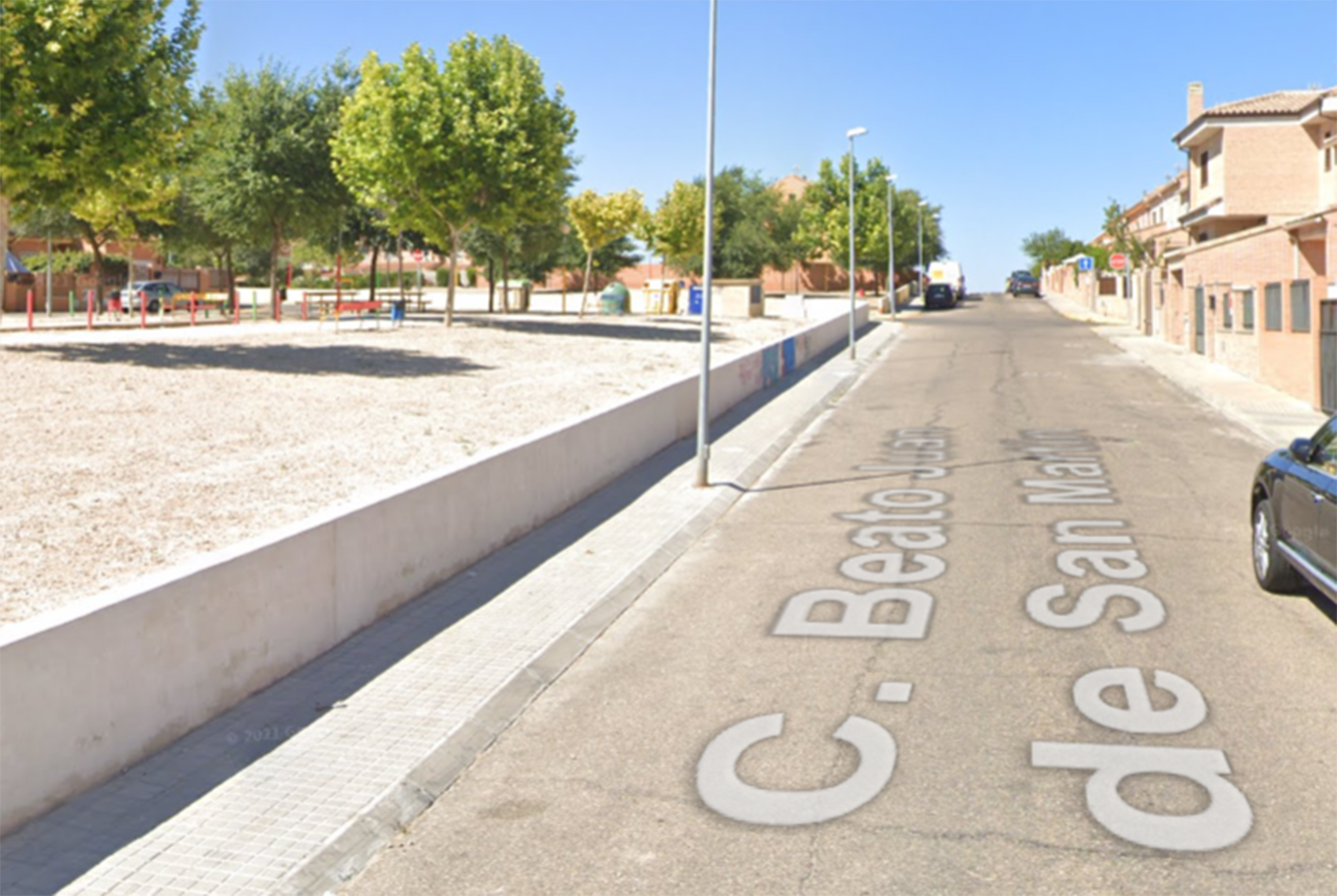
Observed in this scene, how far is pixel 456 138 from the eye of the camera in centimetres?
3192

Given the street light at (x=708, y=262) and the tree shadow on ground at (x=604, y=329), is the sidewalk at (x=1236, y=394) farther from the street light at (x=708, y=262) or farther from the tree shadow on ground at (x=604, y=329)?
the tree shadow on ground at (x=604, y=329)

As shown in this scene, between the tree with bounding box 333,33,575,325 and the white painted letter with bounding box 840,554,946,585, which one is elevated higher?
the tree with bounding box 333,33,575,325

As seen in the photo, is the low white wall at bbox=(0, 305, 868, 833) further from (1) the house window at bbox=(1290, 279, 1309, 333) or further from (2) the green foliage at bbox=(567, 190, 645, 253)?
(2) the green foliage at bbox=(567, 190, 645, 253)

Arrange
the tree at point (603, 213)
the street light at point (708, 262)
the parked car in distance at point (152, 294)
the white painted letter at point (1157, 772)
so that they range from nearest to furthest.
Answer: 1. the white painted letter at point (1157, 772)
2. the street light at point (708, 262)
3. the parked car in distance at point (152, 294)
4. the tree at point (603, 213)

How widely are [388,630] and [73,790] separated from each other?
3105 millimetres

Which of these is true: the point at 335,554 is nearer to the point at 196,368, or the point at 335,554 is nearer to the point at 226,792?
the point at 226,792

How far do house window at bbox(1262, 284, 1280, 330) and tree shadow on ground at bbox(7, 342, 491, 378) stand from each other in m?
16.4

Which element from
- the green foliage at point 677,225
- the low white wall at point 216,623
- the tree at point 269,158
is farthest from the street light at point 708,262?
the green foliage at point 677,225

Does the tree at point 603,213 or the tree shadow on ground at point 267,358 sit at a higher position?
the tree at point 603,213

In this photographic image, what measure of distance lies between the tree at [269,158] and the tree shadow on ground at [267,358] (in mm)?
13702

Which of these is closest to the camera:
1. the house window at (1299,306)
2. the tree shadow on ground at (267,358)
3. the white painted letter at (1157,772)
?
the white painted letter at (1157,772)

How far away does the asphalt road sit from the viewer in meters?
5.45

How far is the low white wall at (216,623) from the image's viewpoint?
19.2 feet

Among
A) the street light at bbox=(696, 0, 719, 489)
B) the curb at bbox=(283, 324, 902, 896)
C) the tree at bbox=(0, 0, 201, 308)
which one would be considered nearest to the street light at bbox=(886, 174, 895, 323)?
the tree at bbox=(0, 0, 201, 308)
